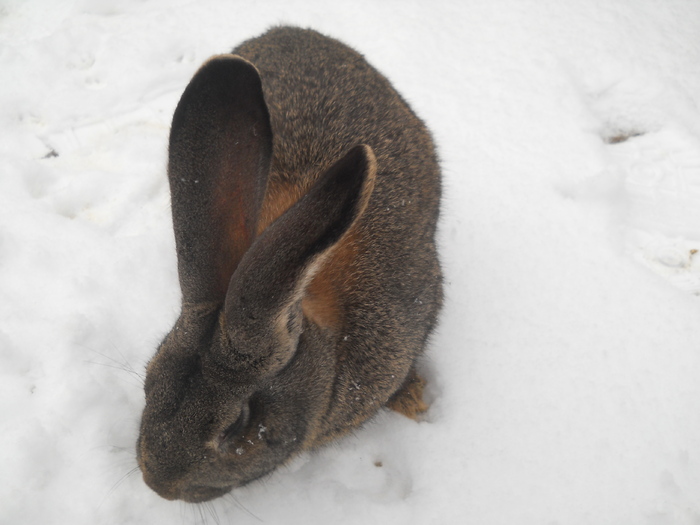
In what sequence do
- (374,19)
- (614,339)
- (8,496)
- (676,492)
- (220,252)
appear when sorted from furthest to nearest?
(374,19)
(614,339)
(676,492)
(8,496)
(220,252)

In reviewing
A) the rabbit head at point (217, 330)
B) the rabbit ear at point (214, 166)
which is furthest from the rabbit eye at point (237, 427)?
the rabbit ear at point (214, 166)

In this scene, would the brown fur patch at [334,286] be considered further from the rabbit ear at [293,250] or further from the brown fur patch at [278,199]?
the rabbit ear at [293,250]

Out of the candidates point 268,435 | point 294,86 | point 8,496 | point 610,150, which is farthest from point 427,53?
point 8,496

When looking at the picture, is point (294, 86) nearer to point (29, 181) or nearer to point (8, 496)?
point (29, 181)

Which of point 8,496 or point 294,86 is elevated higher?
point 294,86

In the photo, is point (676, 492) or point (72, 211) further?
point (72, 211)

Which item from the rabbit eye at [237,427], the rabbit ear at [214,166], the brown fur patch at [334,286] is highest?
the rabbit ear at [214,166]
